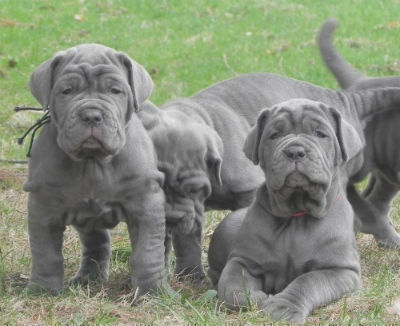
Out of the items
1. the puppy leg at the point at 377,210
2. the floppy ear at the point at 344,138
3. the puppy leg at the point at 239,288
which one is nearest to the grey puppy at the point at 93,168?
the puppy leg at the point at 239,288

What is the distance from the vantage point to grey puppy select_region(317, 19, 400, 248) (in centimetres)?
686

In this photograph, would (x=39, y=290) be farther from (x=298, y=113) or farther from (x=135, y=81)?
(x=298, y=113)

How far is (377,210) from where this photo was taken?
7.16 m

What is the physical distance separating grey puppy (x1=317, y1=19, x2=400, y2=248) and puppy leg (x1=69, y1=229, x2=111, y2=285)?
2.14 meters

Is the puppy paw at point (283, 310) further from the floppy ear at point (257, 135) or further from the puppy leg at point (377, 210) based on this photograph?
the puppy leg at point (377, 210)

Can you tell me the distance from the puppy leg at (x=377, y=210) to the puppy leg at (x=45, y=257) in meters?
2.56

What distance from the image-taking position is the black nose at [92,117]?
4.72m

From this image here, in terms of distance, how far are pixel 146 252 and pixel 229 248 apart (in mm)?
717

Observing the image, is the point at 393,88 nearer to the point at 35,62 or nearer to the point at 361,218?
the point at 361,218

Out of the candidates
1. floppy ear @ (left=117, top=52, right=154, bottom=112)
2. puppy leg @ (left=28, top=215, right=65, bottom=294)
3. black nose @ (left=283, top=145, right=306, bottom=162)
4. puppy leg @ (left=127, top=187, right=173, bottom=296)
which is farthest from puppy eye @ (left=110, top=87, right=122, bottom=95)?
black nose @ (left=283, top=145, right=306, bottom=162)

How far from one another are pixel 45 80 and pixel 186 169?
1.11m

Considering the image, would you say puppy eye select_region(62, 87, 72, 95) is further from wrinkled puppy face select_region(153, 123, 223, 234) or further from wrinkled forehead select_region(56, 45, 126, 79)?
wrinkled puppy face select_region(153, 123, 223, 234)

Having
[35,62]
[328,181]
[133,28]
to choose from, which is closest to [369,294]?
[328,181]

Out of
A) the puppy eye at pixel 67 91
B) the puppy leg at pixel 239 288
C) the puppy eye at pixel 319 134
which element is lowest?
the puppy leg at pixel 239 288
